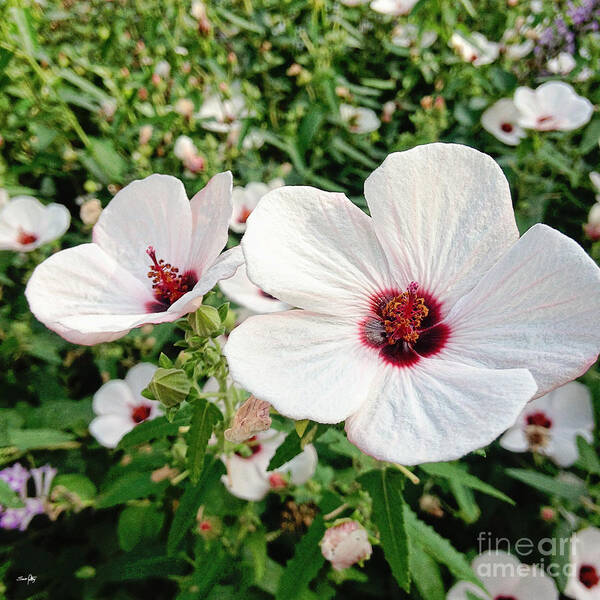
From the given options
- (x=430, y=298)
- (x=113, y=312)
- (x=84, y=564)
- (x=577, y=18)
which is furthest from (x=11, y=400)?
(x=577, y=18)

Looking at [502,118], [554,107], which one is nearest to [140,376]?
[502,118]

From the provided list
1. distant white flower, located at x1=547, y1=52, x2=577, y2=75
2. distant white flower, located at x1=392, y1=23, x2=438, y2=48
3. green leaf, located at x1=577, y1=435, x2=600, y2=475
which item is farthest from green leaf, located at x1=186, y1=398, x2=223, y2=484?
distant white flower, located at x1=547, y1=52, x2=577, y2=75

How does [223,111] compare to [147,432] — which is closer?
[147,432]

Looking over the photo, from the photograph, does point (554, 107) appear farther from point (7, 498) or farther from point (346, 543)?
point (7, 498)

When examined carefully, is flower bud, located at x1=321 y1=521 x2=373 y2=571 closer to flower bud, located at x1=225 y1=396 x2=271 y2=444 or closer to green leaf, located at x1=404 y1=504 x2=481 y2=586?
green leaf, located at x1=404 y1=504 x2=481 y2=586

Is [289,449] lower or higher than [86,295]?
lower

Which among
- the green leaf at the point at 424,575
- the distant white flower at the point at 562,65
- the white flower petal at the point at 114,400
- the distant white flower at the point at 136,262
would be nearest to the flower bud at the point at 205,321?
the distant white flower at the point at 136,262

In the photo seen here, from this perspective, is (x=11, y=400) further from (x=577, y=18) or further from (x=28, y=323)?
(x=577, y=18)
